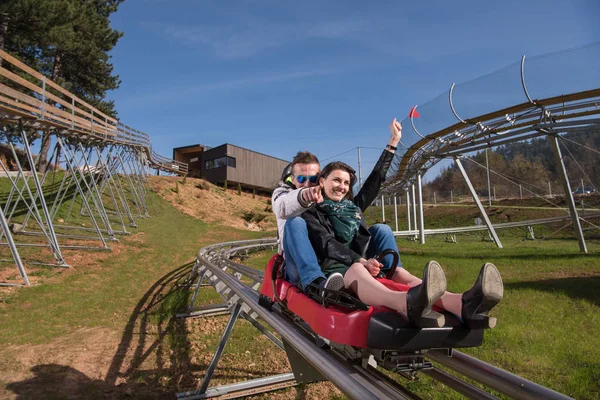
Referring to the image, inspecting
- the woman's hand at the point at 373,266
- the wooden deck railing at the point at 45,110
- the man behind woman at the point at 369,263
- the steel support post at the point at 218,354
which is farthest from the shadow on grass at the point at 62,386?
the wooden deck railing at the point at 45,110

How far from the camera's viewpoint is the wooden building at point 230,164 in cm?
3647

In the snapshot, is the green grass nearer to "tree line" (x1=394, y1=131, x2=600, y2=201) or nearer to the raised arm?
the raised arm

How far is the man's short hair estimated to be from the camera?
3.15 meters

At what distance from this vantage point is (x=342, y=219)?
2.86 meters

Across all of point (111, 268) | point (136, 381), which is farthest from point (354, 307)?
point (111, 268)

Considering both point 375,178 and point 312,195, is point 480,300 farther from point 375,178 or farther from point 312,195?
point 375,178

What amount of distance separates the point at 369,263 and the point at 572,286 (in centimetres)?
654

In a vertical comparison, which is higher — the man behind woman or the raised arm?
the raised arm

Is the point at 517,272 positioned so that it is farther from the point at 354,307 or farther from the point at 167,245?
the point at 167,245

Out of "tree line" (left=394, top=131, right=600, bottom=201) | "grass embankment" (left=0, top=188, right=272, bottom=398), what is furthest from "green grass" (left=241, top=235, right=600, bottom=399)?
"tree line" (left=394, top=131, right=600, bottom=201)

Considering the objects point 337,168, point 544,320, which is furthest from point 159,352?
point 544,320

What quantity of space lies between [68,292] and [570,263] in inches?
421

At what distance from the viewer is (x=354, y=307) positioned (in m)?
1.98

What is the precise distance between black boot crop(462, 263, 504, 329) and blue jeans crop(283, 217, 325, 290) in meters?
0.85
